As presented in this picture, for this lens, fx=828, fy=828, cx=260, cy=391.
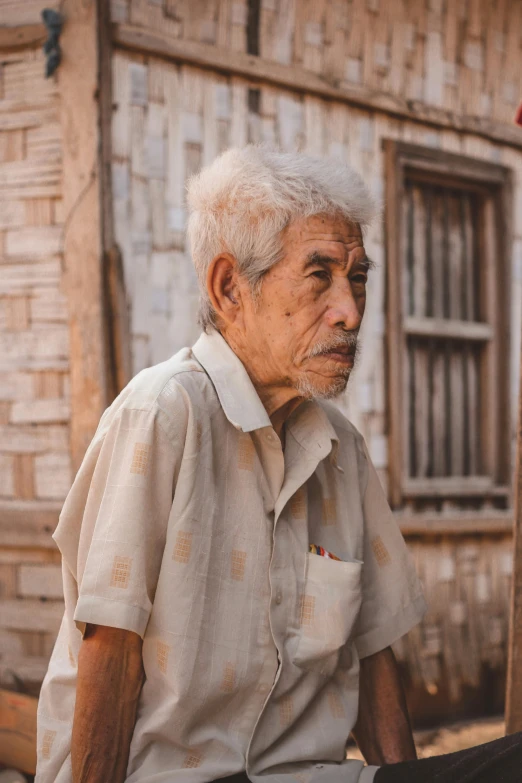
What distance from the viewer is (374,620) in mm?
1981

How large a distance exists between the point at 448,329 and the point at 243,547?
3.38 meters

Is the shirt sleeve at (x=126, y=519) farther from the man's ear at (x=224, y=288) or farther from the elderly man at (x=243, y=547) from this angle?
the man's ear at (x=224, y=288)

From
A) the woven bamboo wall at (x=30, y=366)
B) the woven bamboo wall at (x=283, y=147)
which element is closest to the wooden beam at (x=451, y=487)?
the woven bamboo wall at (x=283, y=147)

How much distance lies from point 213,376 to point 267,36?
2918 mm

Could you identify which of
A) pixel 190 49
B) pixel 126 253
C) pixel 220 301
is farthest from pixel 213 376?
pixel 190 49

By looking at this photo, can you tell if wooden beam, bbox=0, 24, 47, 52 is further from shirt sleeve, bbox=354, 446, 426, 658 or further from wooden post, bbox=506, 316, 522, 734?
wooden post, bbox=506, 316, 522, 734

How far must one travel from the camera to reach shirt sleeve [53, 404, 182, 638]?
1.52 m

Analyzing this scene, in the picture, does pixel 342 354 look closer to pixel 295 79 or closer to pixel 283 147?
pixel 283 147

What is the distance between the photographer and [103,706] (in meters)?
1.51

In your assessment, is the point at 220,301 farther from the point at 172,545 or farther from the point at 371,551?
the point at 371,551

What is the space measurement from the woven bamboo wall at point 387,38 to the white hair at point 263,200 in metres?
2.28

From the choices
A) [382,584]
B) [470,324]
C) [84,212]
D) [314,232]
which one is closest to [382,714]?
[382,584]

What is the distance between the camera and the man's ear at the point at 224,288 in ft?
6.07

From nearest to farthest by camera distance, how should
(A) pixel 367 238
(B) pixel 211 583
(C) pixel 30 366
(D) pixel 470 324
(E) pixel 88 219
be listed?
(B) pixel 211 583
(E) pixel 88 219
(C) pixel 30 366
(A) pixel 367 238
(D) pixel 470 324
